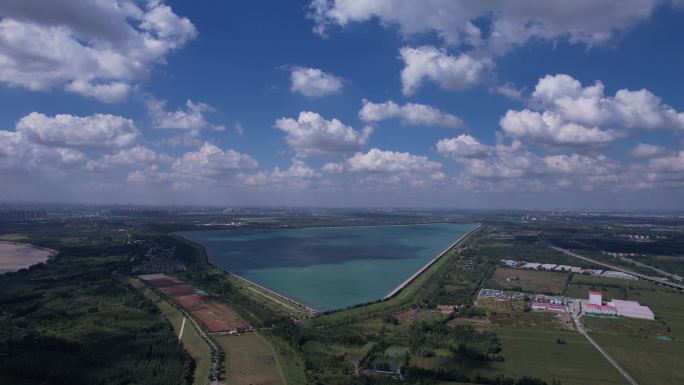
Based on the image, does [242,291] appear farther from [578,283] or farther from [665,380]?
[578,283]

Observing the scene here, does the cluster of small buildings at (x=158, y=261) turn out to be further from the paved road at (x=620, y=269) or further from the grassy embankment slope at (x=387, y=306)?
the paved road at (x=620, y=269)

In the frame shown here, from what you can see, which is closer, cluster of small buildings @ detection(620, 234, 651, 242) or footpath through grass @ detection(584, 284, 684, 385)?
footpath through grass @ detection(584, 284, 684, 385)

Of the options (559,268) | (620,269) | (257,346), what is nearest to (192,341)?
(257,346)

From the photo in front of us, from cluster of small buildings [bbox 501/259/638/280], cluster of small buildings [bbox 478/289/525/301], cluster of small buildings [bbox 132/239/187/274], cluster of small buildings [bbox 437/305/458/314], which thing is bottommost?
cluster of small buildings [bbox 437/305/458/314]

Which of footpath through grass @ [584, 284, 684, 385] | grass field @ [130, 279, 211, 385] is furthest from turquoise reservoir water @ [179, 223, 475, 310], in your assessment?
footpath through grass @ [584, 284, 684, 385]

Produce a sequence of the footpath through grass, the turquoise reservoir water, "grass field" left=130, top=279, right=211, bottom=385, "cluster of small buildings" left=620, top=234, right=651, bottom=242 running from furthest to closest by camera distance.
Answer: "cluster of small buildings" left=620, top=234, right=651, bottom=242
the turquoise reservoir water
the footpath through grass
"grass field" left=130, top=279, right=211, bottom=385

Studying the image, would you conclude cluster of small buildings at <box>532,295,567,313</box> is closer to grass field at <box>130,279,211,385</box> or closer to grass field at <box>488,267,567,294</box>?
grass field at <box>488,267,567,294</box>

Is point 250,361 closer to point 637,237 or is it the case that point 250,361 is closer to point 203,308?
point 203,308

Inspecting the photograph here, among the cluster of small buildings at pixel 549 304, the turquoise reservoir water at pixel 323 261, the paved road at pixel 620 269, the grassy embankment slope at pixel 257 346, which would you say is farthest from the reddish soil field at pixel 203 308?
the paved road at pixel 620 269
